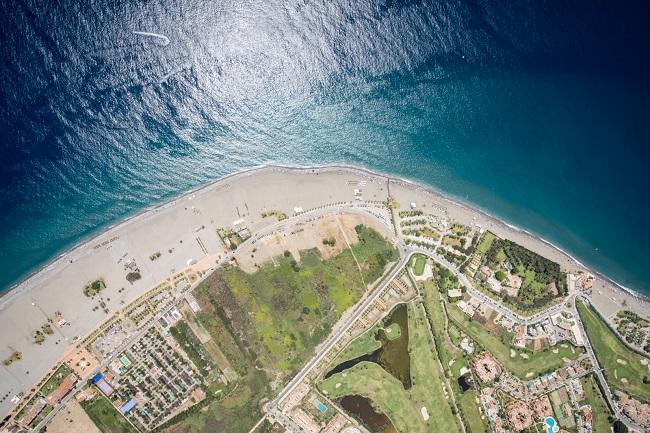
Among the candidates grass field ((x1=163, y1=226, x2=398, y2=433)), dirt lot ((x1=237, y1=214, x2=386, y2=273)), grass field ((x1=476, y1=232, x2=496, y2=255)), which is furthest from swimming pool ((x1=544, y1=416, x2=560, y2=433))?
dirt lot ((x1=237, y1=214, x2=386, y2=273))

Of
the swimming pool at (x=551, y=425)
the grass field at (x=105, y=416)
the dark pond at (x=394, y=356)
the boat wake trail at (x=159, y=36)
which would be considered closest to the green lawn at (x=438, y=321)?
the dark pond at (x=394, y=356)

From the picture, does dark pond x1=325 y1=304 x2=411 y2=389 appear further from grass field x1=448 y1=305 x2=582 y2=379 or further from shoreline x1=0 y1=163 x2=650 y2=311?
shoreline x1=0 y1=163 x2=650 y2=311

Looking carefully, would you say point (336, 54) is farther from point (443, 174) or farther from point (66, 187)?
point (66, 187)

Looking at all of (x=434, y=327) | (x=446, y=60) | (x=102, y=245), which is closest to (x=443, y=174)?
(x=446, y=60)

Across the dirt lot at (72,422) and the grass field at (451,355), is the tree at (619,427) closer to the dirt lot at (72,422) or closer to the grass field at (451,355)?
the grass field at (451,355)

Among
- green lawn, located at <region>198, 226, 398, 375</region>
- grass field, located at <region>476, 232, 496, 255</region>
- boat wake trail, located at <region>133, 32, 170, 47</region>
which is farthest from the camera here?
grass field, located at <region>476, 232, 496, 255</region>

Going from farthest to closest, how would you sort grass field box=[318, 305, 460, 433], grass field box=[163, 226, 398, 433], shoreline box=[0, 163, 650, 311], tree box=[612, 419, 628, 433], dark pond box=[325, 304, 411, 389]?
tree box=[612, 419, 628, 433] < dark pond box=[325, 304, 411, 389] < grass field box=[318, 305, 460, 433] < shoreline box=[0, 163, 650, 311] < grass field box=[163, 226, 398, 433]
